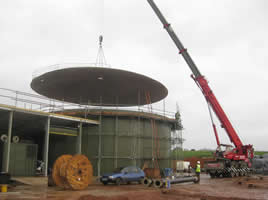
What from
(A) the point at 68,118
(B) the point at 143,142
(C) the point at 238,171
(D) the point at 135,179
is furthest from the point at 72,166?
(C) the point at 238,171

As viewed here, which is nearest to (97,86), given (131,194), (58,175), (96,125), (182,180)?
(96,125)

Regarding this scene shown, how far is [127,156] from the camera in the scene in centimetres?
2702

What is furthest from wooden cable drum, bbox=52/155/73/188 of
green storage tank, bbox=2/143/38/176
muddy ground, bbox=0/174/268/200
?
green storage tank, bbox=2/143/38/176

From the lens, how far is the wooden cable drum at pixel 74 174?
1636 centimetres

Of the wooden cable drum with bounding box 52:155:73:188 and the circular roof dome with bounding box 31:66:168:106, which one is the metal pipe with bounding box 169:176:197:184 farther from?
the circular roof dome with bounding box 31:66:168:106

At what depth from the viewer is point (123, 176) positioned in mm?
19922

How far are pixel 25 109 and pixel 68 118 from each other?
13.6ft

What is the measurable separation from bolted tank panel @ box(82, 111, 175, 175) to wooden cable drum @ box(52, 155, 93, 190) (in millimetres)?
8211

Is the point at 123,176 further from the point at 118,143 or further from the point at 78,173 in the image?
the point at 118,143

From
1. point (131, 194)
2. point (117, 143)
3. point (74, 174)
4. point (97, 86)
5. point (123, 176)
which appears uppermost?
point (97, 86)

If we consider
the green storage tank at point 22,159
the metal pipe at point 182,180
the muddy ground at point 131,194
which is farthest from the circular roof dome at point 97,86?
the metal pipe at point 182,180

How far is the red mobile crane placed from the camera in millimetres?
27047

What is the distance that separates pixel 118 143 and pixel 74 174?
10.7 meters

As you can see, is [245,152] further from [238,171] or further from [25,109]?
[25,109]
